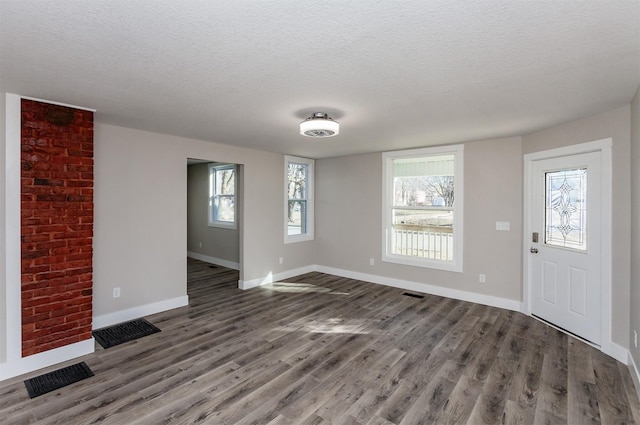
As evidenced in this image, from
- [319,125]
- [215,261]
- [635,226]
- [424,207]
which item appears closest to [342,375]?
[319,125]

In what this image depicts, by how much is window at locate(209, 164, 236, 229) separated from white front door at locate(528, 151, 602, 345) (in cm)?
551

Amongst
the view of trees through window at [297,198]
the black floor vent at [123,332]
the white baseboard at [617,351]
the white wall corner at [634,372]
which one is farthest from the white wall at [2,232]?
the white baseboard at [617,351]

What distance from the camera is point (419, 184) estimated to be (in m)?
5.34

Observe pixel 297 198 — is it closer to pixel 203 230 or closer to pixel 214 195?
pixel 214 195

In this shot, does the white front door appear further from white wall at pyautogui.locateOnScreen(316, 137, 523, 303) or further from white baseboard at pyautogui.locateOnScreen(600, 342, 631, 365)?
white wall at pyautogui.locateOnScreen(316, 137, 523, 303)

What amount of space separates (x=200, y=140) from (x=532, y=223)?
4.71 metres

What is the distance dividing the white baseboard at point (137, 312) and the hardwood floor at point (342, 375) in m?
0.16

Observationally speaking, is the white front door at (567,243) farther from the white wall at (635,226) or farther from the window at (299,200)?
the window at (299,200)

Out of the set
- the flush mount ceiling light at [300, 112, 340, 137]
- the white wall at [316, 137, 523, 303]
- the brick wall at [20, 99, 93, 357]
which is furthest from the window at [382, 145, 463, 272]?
the brick wall at [20, 99, 93, 357]

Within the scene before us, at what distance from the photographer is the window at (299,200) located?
20.4ft

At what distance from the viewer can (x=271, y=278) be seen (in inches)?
227

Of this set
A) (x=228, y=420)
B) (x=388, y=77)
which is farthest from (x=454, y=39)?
(x=228, y=420)

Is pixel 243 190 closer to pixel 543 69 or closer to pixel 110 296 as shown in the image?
pixel 110 296

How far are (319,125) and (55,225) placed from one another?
2615mm
